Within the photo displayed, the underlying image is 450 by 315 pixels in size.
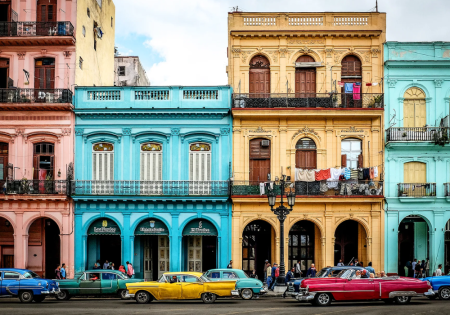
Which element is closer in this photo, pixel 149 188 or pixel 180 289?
pixel 180 289

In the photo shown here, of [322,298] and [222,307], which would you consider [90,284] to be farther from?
[322,298]

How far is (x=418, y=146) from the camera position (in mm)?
28625

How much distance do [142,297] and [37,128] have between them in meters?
12.2

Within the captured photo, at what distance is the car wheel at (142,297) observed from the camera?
829 inches

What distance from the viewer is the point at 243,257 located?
29.9 m

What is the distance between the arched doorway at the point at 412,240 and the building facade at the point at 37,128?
1688 centimetres

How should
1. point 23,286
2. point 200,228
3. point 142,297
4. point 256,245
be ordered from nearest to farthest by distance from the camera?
1. point 142,297
2. point 23,286
3. point 200,228
4. point 256,245

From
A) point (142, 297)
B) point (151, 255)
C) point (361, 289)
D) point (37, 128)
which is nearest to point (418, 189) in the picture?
point (361, 289)

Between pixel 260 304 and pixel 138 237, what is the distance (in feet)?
36.3

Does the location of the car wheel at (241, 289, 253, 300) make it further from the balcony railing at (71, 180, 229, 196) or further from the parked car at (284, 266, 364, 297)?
the balcony railing at (71, 180, 229, 196)

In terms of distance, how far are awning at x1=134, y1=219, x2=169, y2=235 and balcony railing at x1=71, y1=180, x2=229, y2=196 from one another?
1.50 meters

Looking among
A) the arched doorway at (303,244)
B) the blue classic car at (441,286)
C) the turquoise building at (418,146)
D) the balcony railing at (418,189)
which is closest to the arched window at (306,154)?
the arched doorway at (303,244)

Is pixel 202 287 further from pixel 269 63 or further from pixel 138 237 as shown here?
pixel 269 63

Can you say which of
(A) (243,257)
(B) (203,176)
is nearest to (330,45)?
(B) (203,176)
